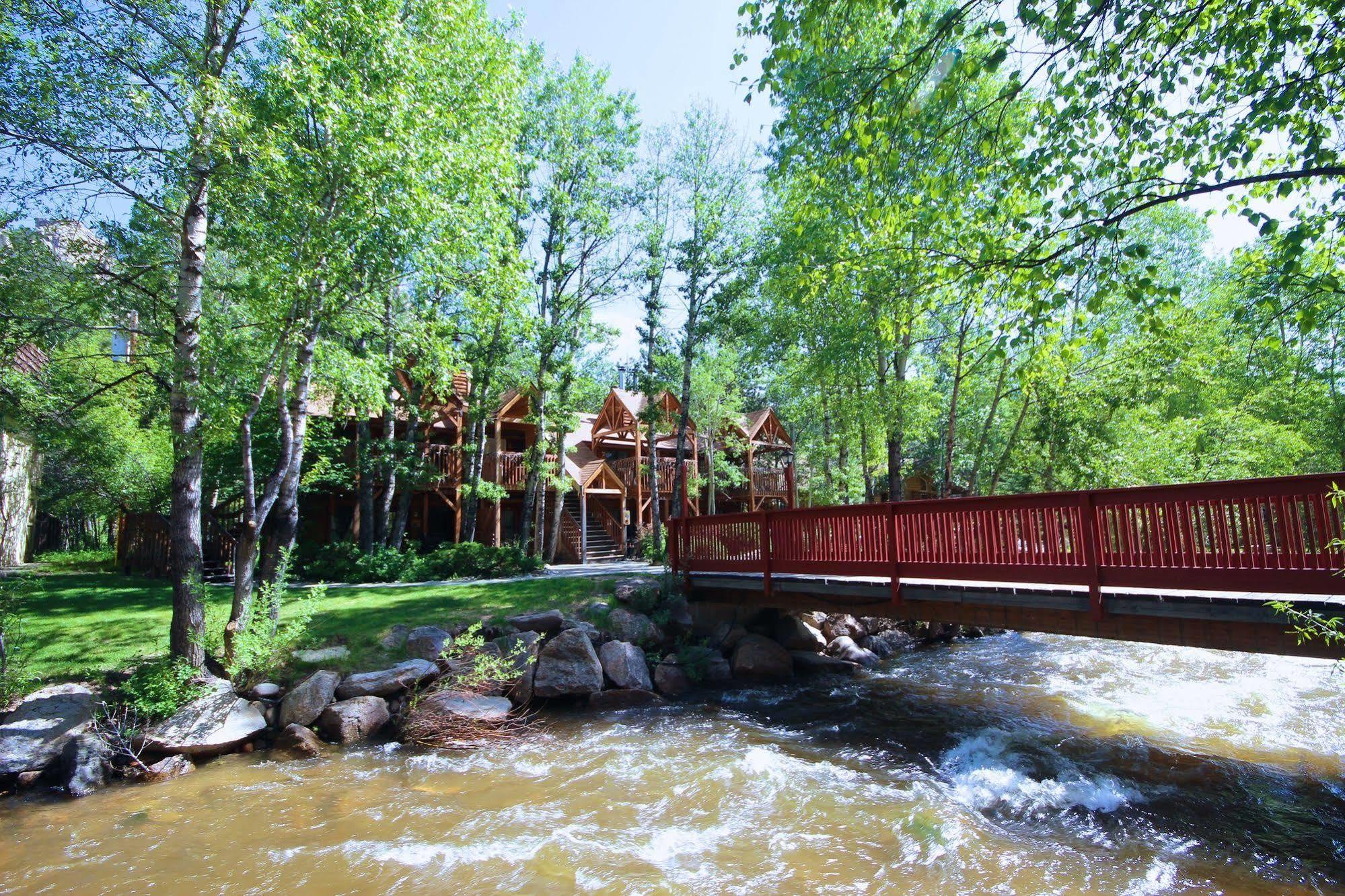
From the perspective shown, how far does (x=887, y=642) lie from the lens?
13289mm

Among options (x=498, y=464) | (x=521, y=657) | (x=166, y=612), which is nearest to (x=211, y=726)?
(x=521, y=657)

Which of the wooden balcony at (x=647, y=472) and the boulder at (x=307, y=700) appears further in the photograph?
the wooden balcony at (x=647, y=472)

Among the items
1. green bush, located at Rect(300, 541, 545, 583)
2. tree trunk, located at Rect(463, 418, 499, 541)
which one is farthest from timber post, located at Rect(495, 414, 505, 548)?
green bush, located at Rect(300, 541, 545, 583)

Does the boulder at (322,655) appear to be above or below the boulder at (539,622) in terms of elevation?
below

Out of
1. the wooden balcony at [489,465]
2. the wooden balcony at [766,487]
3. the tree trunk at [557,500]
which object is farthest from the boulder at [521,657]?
the wooden balcony at [766,487]

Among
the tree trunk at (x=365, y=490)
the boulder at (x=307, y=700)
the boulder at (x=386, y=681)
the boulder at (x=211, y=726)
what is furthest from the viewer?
the tree trunk at (x=365, y=490)

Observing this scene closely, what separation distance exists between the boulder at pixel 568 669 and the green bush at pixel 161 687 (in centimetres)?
397

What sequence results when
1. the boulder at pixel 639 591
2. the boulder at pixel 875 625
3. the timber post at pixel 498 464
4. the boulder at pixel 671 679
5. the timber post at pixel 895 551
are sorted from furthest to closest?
the timber post at pixel 498 464
the boulder at pixel 875 625
the boulder at pixel 639 591
the boulder at pixel 671 679
the timber post at pixel 895 551

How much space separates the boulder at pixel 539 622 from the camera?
1042 centimetres

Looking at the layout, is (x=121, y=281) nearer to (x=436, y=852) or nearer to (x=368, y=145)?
(x=368, y=145)

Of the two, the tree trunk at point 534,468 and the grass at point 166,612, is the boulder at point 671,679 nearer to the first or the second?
the grass at point 166,612

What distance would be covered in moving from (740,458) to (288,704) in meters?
23.0

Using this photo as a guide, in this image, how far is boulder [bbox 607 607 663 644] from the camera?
10992 mm

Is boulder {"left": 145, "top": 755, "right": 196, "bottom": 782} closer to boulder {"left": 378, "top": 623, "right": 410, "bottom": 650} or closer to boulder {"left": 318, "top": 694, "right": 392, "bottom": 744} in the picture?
boulder {"left": 318, "top": 694, "right": 392, "bottom": 744}
